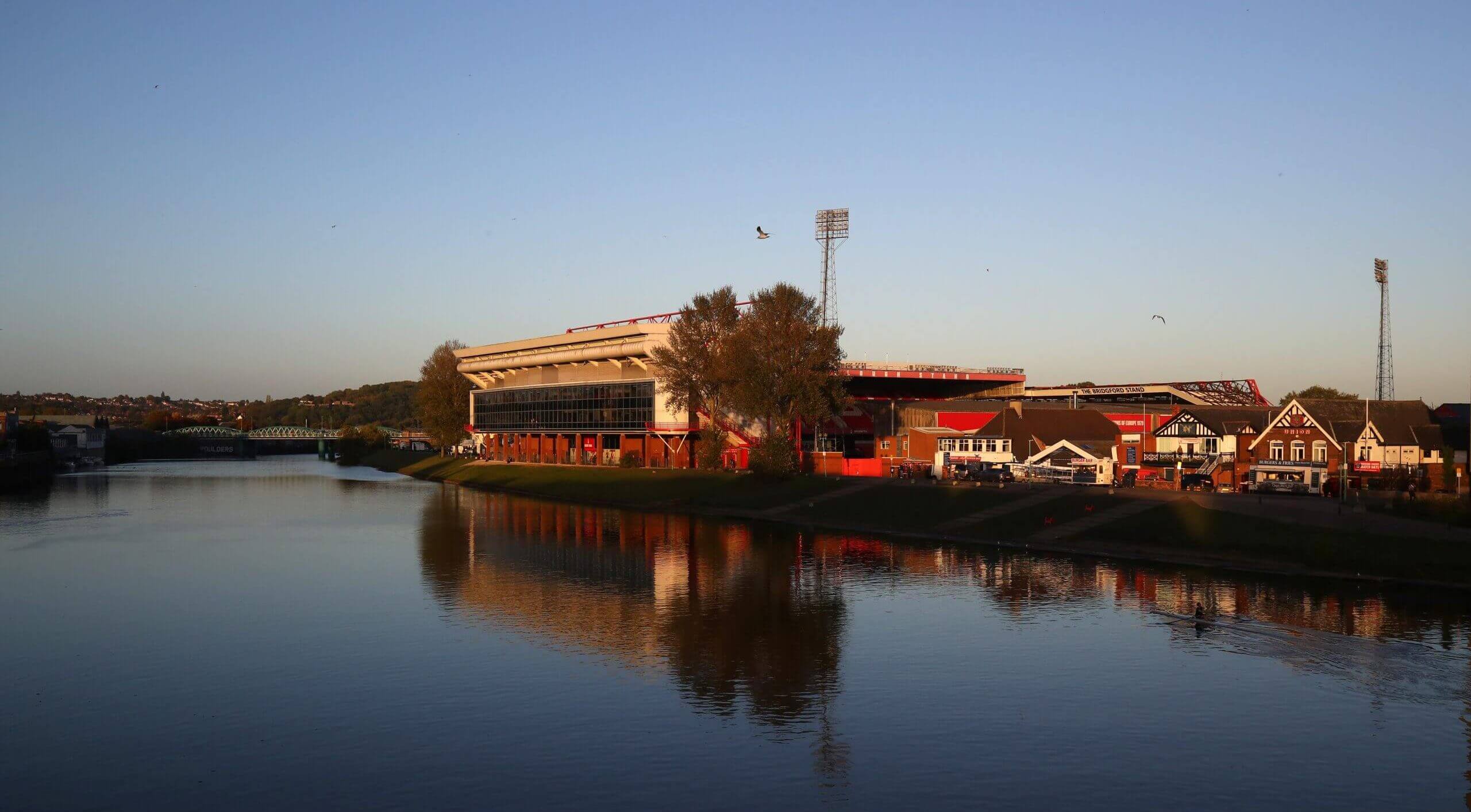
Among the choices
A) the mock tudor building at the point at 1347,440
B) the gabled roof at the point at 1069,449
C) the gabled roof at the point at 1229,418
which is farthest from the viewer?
the gabled roof at the point at 1229,418

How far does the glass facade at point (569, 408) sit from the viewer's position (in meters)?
130

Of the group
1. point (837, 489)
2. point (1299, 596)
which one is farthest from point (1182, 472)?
point (1299, 596)

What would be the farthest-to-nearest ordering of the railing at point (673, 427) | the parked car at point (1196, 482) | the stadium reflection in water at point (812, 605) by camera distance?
the railing at point (673, 427)
the parked car at point (1196, 482)
the stadium reflection in water at point (812, 605)

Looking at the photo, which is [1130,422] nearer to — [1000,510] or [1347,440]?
[1347,440]

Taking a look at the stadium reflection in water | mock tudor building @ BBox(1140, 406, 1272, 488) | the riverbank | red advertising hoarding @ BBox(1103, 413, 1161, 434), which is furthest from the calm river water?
red advertising hoarding @ BBox(1103, 413, 1161, 434)

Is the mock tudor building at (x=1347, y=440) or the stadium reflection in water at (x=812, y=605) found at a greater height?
the mock tudor building at (x=1347, y=440)

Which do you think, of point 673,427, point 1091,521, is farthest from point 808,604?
point 673,427

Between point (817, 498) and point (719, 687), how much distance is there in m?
56.0

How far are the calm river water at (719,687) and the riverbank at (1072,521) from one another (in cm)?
290

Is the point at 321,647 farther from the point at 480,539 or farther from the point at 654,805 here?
the point at 480,539

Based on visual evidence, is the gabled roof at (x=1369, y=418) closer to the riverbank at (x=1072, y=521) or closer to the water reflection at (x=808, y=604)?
the riverbank at (x=1072, y=521)

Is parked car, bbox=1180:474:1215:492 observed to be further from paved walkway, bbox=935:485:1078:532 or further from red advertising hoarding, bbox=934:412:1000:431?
red advertising hoarding, bbox=934:412:1000:431

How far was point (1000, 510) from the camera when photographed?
72875 millimetres

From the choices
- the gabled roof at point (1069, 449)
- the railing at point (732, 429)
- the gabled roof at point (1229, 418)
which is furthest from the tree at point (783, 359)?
the gabled roof at point (1229, 418)
